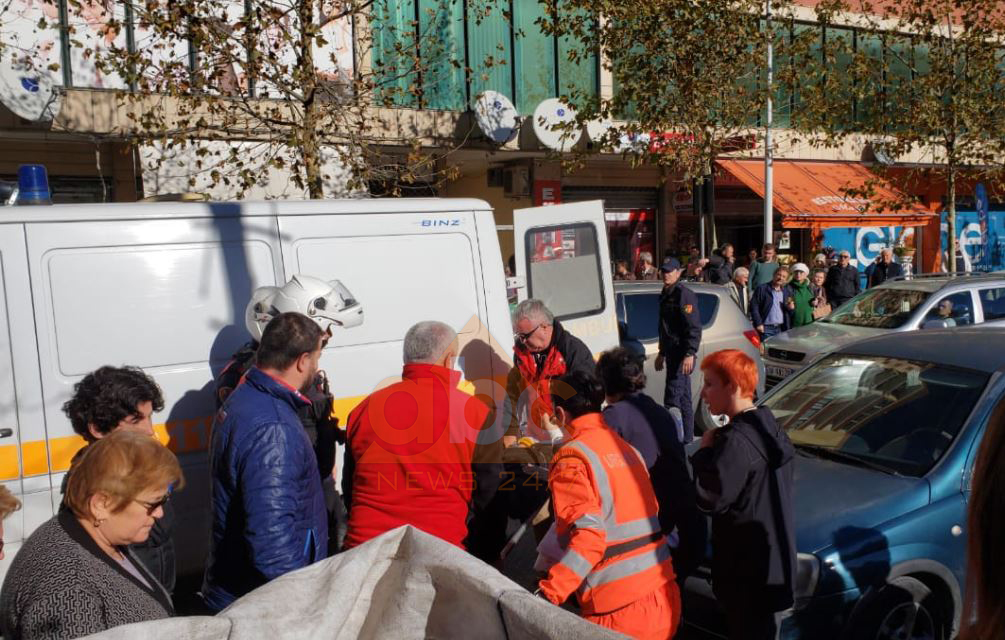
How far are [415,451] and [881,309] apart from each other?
886 centimetres

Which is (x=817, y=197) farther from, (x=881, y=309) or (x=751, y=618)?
(x=751, y=618)

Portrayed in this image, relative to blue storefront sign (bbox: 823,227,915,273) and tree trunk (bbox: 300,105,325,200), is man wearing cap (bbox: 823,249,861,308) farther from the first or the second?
tree trunk (bbox: 300,105,325,200)

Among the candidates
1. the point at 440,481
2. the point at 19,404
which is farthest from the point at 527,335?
the point at 19,404

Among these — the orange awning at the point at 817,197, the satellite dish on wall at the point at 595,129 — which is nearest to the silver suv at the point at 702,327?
the satellite dish on wall at the point at 595,129

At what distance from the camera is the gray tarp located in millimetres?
1840

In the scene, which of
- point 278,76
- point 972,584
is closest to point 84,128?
point 278,76

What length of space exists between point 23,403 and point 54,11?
942 centimetres

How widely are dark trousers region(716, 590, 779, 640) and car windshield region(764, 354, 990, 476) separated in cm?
118

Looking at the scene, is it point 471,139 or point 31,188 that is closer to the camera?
point 31,188

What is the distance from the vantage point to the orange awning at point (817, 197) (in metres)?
17.3

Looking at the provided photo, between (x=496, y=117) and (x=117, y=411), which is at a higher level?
(x=496, y=117)

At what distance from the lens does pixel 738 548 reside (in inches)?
132

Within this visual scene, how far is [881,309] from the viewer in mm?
10539

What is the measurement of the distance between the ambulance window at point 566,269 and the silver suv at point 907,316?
417 cm
